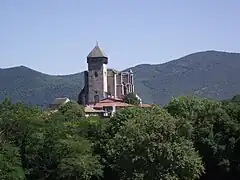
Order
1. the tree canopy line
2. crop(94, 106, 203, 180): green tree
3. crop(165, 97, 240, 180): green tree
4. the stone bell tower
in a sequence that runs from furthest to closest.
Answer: the stone bell tower
crop(165, 97, 240, 180): green tree
the tree canopy line
crop(94, 106, 203, 180): green tree

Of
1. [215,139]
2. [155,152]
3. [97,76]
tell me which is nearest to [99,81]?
[97,76]

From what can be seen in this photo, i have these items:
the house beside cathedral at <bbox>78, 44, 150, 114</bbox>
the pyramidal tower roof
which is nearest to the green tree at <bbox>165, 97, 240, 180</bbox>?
the house beside cathedral at <bbox>78, 44, 150, 114</bbox>

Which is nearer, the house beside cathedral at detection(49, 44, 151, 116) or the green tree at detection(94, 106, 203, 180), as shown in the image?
the green tree at detection(94, 106, 203, 180)

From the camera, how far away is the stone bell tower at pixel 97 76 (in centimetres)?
12094

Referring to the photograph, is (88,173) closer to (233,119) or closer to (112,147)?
(112,147)

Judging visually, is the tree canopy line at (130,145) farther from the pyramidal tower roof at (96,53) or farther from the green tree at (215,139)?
the pyramidal tower roof at (96,53)

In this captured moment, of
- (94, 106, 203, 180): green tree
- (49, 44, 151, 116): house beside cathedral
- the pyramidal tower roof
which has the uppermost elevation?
the pyramidal tower roof

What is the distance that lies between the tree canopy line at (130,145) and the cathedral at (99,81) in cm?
7048

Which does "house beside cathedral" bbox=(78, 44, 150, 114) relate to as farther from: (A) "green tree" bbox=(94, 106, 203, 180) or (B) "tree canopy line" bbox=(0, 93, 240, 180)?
(A) "green tree" bbox=(94, 106, 203, 180)

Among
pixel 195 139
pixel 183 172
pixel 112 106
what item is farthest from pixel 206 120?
pixel 112 106

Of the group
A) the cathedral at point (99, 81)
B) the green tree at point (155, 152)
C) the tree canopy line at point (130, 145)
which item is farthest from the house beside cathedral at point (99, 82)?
the green tree at point (155, 152)

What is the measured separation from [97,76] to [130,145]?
8725cm

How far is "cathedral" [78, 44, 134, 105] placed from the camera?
12106 cm

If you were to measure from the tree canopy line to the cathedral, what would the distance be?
7048 cm
